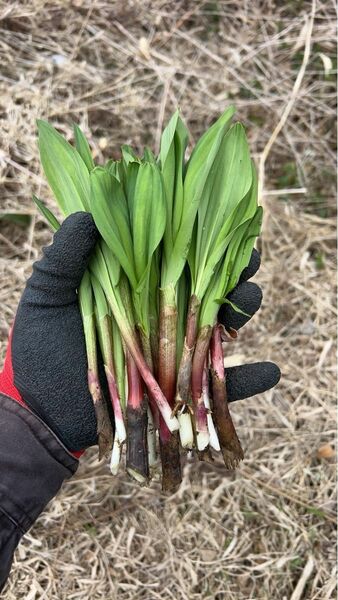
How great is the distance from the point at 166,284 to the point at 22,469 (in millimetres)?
640

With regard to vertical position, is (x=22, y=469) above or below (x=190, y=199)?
below

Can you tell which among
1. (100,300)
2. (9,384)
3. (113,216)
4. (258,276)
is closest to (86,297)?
(100,300)

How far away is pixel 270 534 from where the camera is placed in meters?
2.19

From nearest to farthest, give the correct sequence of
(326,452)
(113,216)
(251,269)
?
(113,216), (251,269), (326,452)

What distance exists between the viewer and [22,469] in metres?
1.67

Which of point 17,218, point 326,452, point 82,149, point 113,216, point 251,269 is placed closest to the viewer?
point 113,216

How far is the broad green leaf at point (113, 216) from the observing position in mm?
1502

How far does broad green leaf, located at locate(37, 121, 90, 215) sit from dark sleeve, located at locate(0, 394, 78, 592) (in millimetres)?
590

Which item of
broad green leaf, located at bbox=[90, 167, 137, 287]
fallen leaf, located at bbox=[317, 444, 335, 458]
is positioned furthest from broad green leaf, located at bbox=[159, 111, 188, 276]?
fallen leaf, located at bbox=[317, 444, 335, 458]

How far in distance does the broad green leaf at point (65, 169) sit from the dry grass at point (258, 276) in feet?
2.62

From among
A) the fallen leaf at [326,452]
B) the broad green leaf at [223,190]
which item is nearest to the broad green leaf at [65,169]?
the broad green leaf at [223,190]

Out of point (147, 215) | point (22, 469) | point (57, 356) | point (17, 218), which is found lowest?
point (22, 469)

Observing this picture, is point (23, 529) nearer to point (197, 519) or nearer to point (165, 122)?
point (197, 519)

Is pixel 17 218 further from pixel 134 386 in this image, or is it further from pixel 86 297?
pixel 134 386
